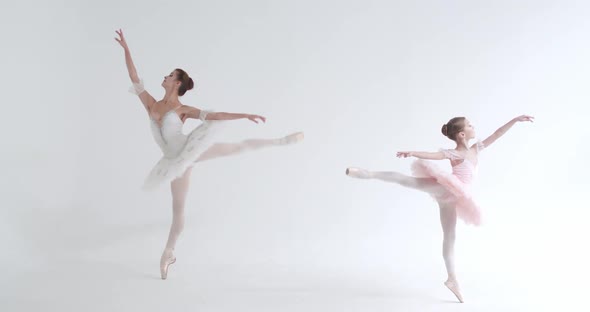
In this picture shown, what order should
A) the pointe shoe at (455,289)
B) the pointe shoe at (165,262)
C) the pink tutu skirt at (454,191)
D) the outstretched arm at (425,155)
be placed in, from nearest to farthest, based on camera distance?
1. the outstretched arm at (425,155)
2. the pink tutu skirt at (454,191)
3. the pointe shoe at (455,289)
4. the pointe shoe at (165,262)

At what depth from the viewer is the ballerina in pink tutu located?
3404 mm

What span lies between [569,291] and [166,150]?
298 cm

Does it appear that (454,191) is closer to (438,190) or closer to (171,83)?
(438,190)

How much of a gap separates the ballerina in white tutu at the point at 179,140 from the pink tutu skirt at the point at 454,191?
85cm

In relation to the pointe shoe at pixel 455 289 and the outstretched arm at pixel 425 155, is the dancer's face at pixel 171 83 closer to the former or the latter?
the outstretched arm at pixel 425 155

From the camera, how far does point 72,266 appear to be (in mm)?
4160

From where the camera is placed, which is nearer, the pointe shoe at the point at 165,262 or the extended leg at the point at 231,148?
the extended leg at the point at 231,148

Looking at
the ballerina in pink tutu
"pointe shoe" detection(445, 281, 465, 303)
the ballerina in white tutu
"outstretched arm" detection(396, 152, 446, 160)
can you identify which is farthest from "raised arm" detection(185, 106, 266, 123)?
"pointe shoe" detection(445, 281, 465, 303)

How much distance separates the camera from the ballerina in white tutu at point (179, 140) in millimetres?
3480

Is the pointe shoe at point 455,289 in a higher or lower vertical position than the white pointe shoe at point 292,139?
lower

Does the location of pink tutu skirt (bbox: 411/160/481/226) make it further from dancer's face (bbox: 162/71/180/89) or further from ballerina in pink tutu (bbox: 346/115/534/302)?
dancer's face (bbox: 162/71/180/89)

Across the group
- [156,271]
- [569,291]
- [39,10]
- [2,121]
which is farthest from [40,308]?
[569,291]

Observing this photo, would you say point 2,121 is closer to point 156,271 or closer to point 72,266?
point 72,266

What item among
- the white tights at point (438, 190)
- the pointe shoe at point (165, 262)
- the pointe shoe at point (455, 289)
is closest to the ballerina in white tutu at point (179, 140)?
the pointe shoe at point (165, 262)
